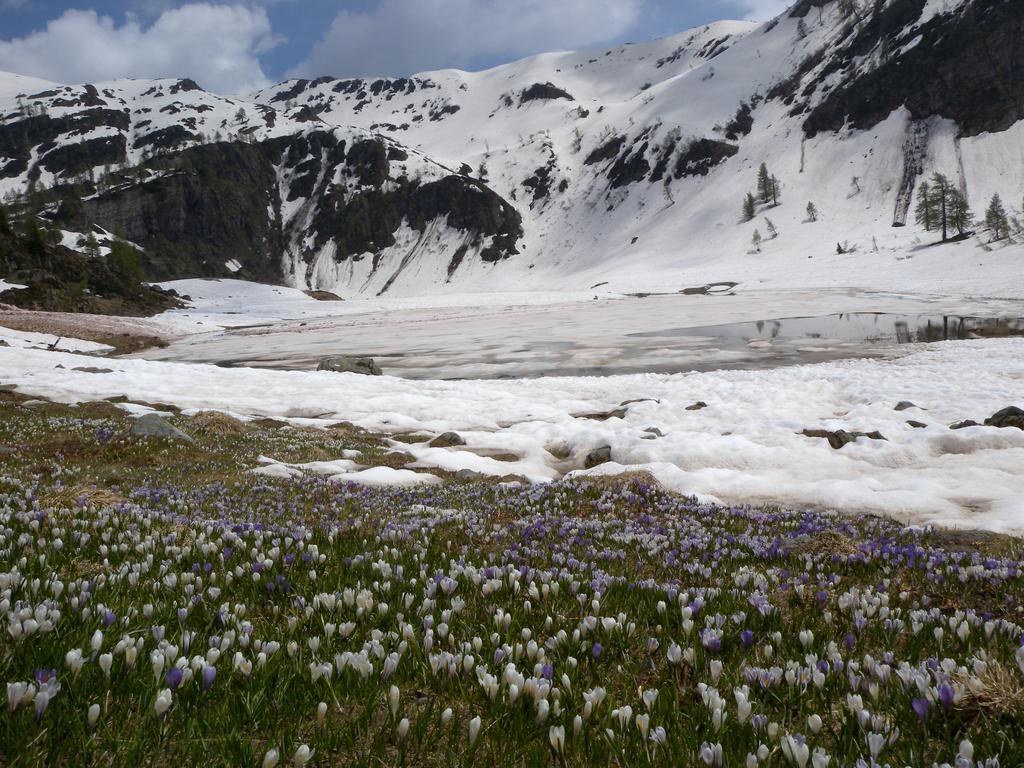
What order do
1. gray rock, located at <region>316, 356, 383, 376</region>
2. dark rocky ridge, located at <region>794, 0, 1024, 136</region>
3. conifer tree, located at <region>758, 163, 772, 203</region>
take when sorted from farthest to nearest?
1. conifer tree, located at <region>758, 163, 772, 203</region>
2. dark rocky ridge, located at <region>794, 0, 1024, 136</region>
3. gray rock, located at <region>316, 356, 383, 376</region>

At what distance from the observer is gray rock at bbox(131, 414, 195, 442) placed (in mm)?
14234

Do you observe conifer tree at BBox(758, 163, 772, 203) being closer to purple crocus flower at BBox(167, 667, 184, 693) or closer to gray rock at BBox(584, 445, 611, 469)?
gray rock at BBox(584, 445, 611, 469)

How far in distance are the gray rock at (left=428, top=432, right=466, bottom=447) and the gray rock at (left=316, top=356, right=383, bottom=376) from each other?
18628 mm

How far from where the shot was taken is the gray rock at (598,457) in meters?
14.2

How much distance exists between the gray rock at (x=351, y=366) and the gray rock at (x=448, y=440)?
61.1 ft

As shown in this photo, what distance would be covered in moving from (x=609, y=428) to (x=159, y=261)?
20687 centimetres

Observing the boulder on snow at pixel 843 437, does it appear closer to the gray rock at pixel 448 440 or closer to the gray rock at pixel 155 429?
the gray rock at pixel 448 440

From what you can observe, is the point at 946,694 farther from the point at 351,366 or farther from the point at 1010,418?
A: the point at 351,366

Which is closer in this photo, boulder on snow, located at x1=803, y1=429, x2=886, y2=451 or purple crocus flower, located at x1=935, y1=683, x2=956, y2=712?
purple crocus flower, located at x1=935, y1=683, x2=956, y2=712

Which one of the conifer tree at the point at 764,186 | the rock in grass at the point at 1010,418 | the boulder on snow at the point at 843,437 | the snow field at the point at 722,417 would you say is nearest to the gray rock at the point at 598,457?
the snow field at the point at 722,417

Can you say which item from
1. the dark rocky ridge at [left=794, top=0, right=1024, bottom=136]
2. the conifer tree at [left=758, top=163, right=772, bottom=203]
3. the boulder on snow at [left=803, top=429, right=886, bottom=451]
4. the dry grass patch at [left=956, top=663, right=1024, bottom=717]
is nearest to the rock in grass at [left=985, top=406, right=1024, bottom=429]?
the boulder on snow at [left=803, top=429, right=886, bottom=451]

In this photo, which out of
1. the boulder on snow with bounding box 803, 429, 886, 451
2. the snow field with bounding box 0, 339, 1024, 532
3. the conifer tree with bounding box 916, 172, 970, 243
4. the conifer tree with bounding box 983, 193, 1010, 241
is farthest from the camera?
the conifer tree with bounding box 916, 172, 970, 243

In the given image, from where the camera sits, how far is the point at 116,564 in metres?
4.69

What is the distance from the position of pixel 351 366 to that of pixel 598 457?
78.3 feet
